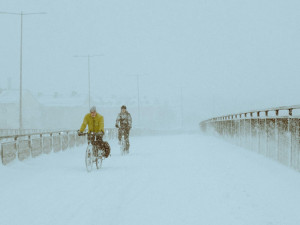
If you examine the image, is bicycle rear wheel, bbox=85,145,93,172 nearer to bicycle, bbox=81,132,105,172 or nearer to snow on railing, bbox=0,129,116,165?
bicycle, bbox=81,132,105,172

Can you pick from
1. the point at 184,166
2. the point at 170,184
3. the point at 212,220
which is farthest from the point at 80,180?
the point at 212,220

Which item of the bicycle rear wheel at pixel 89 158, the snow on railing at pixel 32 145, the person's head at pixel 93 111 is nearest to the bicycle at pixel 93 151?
the bicycle rear wheel at pixel 89 158

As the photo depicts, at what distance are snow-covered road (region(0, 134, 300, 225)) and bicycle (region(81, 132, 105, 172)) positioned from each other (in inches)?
11.3

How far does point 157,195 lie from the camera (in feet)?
29.8

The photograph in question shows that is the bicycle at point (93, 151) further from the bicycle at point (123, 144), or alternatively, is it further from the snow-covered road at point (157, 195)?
the bicycle at point (123, 144)

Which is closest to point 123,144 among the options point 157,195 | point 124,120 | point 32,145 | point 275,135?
point 124,120

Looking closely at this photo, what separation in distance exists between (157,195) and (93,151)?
5.38m

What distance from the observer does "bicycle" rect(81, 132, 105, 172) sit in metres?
13.8

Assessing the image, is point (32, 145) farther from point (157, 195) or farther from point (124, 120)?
point (157, 195)

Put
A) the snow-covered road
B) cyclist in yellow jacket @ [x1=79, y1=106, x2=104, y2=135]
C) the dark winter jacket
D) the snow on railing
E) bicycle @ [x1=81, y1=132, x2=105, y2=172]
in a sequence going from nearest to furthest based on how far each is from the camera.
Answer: the snow-covered road < bicycle @ [x1=81, y1=132, x2=105, y2=172] < cyclist in yellow jacket @ [x1=79, y1=106, x2=104, y2=135] < the snow on railing < the dark winter jacket

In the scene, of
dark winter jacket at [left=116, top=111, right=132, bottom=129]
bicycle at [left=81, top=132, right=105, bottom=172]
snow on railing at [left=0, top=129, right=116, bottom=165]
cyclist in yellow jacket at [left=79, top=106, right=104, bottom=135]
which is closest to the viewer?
Result: bicycle at [left=81, top=132, right=105, bottom=172]

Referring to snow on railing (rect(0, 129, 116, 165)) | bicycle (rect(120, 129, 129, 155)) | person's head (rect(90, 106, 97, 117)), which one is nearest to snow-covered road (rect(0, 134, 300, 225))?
snow on railing (rect(0, 129, 116, 165))

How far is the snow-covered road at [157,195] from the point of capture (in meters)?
7.17

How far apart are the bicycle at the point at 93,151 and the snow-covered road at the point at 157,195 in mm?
288
